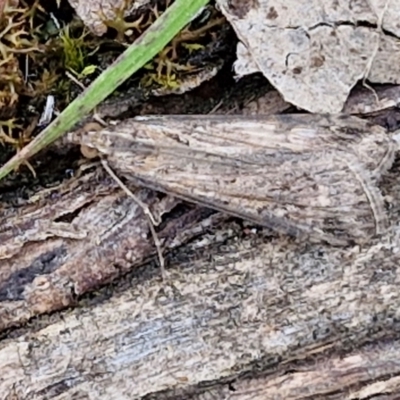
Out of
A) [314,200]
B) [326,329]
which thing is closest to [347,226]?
[314,200]

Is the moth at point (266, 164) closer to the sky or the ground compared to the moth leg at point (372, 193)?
closer to the sky

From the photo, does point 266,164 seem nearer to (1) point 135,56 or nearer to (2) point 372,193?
(2) point 372,193

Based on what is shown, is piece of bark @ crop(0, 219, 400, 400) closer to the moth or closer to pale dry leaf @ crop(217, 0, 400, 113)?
the moth

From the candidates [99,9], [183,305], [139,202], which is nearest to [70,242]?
[139,202]

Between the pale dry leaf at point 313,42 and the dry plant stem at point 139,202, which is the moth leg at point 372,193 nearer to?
the pale dry leaf at point 313,42

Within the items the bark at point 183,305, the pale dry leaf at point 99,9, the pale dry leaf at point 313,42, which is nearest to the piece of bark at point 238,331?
the bark at point 183,305
